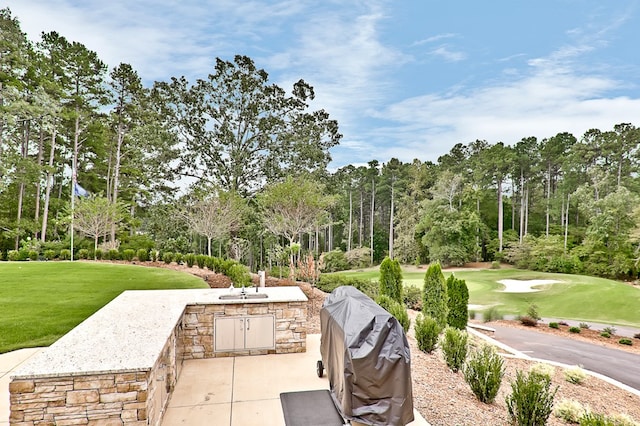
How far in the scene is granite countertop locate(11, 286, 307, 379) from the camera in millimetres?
2492

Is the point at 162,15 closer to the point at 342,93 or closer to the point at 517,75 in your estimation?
the point at 342,93

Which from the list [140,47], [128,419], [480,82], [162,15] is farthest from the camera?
[480,82]

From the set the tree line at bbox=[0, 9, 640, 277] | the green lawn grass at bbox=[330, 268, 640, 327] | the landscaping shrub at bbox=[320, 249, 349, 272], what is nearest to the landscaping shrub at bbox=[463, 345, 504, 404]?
the green lawn grass at bbox=[330, 268, 640, 327]

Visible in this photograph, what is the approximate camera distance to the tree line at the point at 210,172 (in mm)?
16875

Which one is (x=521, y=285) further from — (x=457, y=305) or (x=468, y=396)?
(x=468, y=396)

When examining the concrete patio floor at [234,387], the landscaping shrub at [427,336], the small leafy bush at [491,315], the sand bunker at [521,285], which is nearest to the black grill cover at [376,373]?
the concrete patio floor at [234,387]

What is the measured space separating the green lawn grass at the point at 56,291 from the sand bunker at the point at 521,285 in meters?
15.3

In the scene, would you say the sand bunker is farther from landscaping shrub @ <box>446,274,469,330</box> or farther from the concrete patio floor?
the concrete patio floor

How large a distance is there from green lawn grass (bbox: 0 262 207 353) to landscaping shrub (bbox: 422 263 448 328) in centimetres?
602

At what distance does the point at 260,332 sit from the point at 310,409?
1714 millimetres

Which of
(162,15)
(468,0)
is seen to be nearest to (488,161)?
(468,0)

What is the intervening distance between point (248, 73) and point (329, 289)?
44.1 ft

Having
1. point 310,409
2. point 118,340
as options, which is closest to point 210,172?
point 118,340

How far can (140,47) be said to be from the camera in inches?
523
